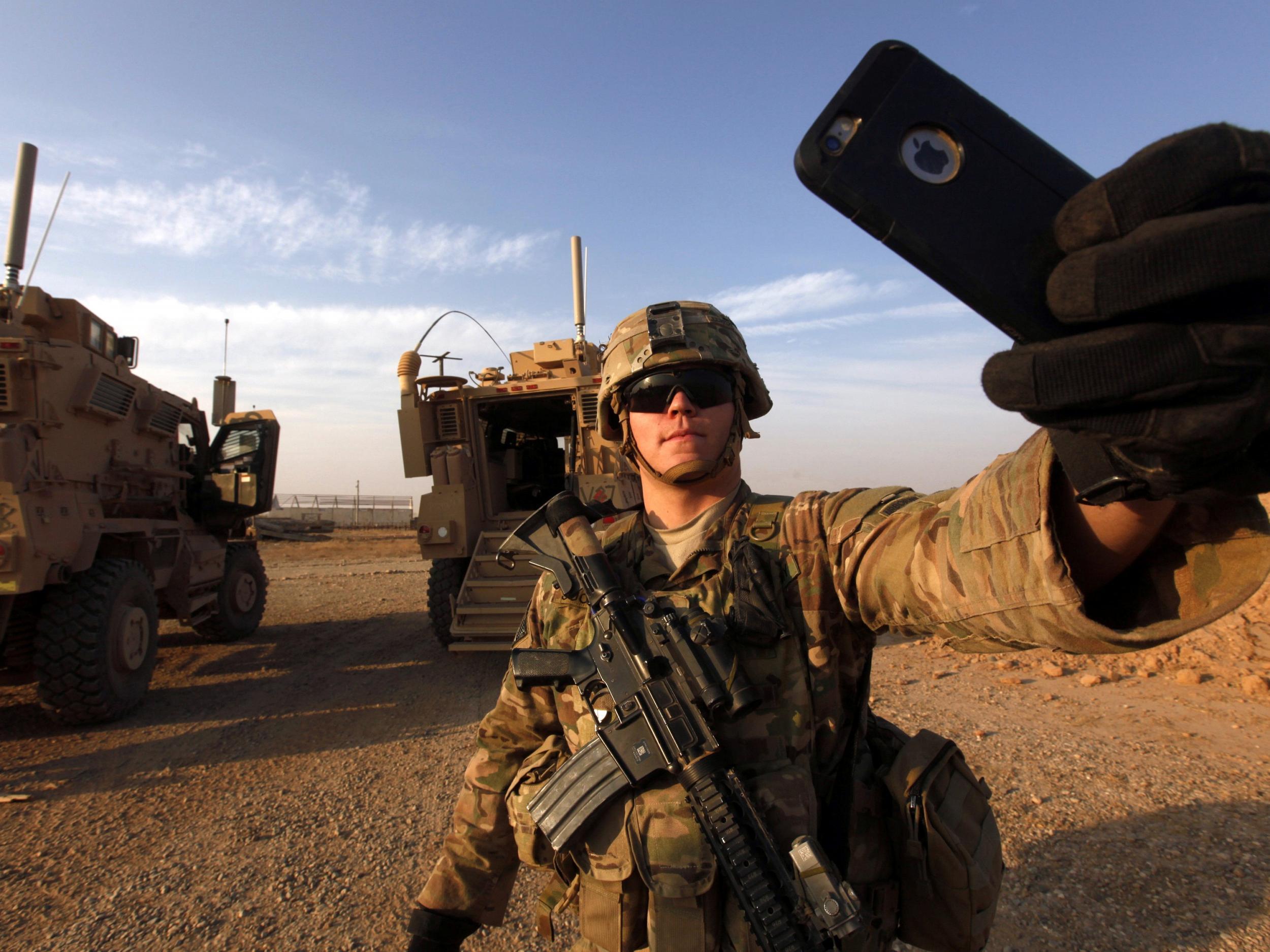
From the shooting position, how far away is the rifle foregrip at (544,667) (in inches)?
55.8

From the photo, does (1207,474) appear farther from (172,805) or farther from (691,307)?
(172,805)

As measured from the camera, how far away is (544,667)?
144cm

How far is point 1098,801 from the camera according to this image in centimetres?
295

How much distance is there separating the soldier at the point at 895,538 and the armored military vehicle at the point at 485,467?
3.78 m

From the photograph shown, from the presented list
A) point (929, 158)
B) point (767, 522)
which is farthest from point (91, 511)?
point (929, 158)

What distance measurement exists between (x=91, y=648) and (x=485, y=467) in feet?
11.4

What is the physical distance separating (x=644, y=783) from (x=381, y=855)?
2.25m

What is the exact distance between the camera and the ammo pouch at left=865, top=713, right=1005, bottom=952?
1.30m

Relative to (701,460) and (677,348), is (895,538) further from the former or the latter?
(677,348)

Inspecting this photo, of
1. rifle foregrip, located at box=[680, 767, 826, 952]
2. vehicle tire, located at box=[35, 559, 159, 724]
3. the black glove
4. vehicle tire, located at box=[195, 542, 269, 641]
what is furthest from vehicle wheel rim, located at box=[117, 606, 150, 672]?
rifle foregrip, located at box=[680, 767, 826, 952]

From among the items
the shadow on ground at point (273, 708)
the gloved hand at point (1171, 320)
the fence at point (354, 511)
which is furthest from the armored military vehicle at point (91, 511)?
the fence at point (354, 511)

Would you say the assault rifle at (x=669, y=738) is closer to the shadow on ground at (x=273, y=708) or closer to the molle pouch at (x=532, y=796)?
the molle pouch at (x=532, y=796)

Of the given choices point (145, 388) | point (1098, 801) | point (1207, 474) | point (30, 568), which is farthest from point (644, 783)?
point (145, 388)

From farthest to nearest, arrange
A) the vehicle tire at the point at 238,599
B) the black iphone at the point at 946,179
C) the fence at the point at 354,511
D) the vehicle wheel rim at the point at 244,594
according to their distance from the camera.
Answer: the fence at the point at 354,511 < the vehicle wheel rim at the point at 244,594 < the vehicle tire at the point at 238,599 < the black iphone at the point at 946,179
